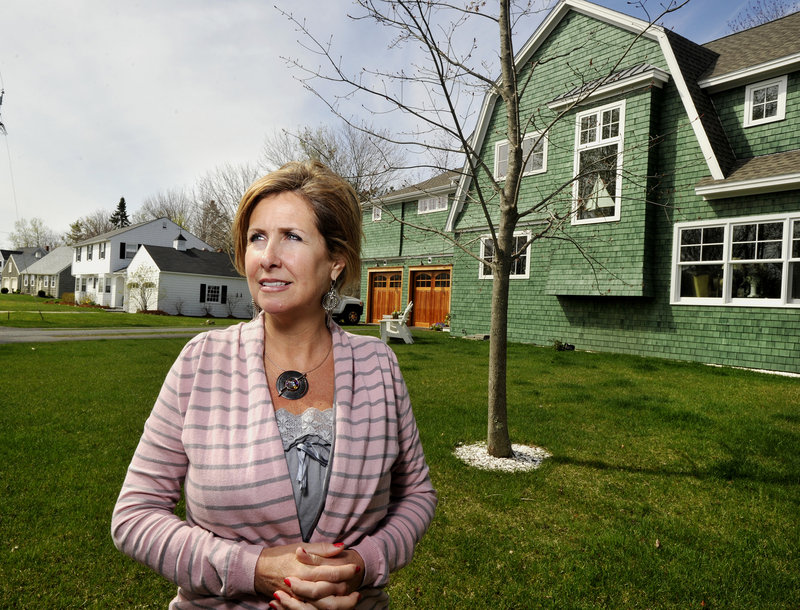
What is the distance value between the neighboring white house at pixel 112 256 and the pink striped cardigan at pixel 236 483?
137 ft

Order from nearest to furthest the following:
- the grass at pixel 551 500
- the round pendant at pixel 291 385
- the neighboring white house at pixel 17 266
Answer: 1. the round pendant at pixel 291 385
2. the grass at pixel 551 500
3. the neighboring white house at pixel 17 266

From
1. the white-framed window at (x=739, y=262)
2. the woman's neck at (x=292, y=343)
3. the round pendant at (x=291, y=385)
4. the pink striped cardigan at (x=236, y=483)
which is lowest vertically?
the pink striped cardigan at (x=236, y=483)

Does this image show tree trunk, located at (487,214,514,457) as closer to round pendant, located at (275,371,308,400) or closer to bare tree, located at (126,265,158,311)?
round pendant, located at (275,371,308,400)

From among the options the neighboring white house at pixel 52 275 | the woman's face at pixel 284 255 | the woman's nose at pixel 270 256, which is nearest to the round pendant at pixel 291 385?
the woman's face at pixel 284 255

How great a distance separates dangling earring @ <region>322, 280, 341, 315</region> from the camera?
1.80 metres

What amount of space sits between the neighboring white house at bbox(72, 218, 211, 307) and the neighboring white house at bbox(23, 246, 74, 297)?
544 inches

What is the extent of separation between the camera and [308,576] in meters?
1.34

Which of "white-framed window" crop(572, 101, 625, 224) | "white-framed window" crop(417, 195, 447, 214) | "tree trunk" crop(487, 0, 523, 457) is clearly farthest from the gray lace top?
"white-framed window" crop(417, 195, 447, 214)

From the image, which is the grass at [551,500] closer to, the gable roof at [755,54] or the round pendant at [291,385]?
the round pendant at [291,385]

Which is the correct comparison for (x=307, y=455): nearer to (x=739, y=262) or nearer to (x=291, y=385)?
(x=291, y=385)

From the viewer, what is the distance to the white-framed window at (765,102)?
1108 centimetres

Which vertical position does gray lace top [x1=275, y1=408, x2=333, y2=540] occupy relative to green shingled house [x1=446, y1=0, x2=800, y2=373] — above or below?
below

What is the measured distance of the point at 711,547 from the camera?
359cm

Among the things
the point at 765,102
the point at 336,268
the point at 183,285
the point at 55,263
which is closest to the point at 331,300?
the point at 336,268
